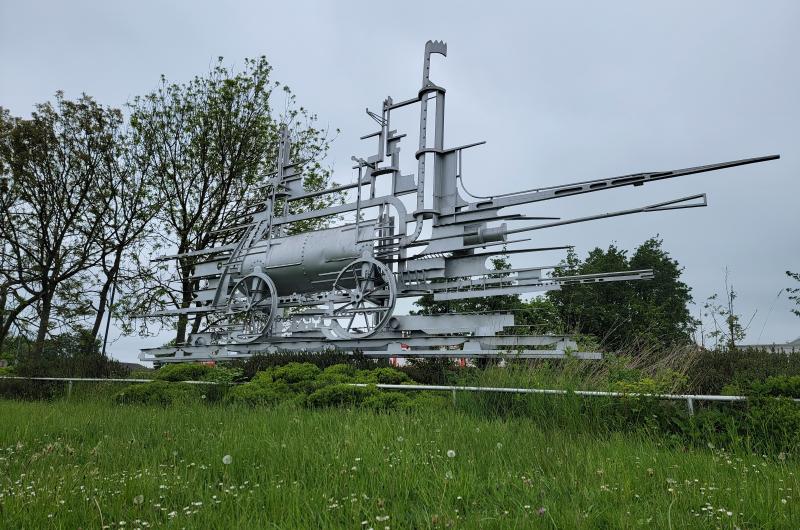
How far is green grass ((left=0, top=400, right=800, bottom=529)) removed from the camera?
3852mm

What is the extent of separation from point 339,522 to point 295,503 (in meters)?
0.39

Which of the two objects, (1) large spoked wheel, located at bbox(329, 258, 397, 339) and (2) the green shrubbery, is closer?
(2) the green shrubbery

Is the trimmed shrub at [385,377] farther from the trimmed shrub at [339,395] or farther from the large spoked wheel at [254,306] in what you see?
the large spoked wheel at [254,306]

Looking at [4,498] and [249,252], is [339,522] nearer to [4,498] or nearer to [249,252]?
[4,498]

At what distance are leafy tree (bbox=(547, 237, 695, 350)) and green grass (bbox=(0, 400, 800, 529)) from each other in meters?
24.6

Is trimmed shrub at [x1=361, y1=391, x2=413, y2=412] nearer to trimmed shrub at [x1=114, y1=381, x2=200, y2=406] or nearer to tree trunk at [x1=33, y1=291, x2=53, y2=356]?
trimmed shrub at [x1=114, y1=381, x2=200, y2=406]

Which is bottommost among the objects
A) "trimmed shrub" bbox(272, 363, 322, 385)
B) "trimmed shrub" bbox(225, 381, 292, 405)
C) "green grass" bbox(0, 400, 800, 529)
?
"green grass" bbox(0, 400, 800, 529)

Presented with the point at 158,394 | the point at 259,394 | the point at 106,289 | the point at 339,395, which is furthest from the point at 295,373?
the point at 106,289

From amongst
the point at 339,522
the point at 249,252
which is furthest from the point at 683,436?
the point at 249,252

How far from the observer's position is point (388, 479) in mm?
4504

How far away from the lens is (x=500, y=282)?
11773 millimetres

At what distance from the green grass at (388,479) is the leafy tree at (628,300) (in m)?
24.6

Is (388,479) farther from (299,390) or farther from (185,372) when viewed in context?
(185,372)

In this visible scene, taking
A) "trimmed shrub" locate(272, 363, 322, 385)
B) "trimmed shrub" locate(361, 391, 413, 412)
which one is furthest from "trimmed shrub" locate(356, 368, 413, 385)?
"trimmed shrub" locate(361, 391, 413, 412)
